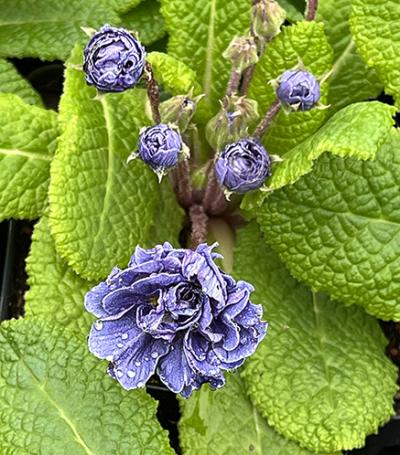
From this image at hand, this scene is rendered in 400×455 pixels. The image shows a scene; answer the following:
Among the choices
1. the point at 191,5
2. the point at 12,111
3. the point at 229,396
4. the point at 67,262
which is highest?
the point at 191,5

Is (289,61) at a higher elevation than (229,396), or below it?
higher

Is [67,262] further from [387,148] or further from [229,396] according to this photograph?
[387,148]

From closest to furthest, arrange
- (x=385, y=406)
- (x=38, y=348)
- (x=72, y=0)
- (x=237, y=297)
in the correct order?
(x=237, y=297) < (x=38, y=348) < (x=385, y=406) < (x=72, y=0)

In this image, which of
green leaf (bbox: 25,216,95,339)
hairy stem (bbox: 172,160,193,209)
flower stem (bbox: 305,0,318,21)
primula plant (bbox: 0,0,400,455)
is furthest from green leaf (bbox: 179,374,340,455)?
flower stem (bbox: 305,0,318,21)

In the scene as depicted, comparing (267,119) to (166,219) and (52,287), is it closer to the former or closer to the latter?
(166,219)

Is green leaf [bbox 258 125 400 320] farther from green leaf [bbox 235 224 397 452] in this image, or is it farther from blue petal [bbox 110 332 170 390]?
blue petal [bbox 110 332 170 390]

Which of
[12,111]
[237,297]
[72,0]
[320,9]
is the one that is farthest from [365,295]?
[72,0]

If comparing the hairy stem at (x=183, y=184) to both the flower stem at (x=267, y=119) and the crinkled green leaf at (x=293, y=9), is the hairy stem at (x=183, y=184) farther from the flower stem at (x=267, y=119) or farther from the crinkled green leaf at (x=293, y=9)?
the crinkled green leaf at (x=293, y=9)
